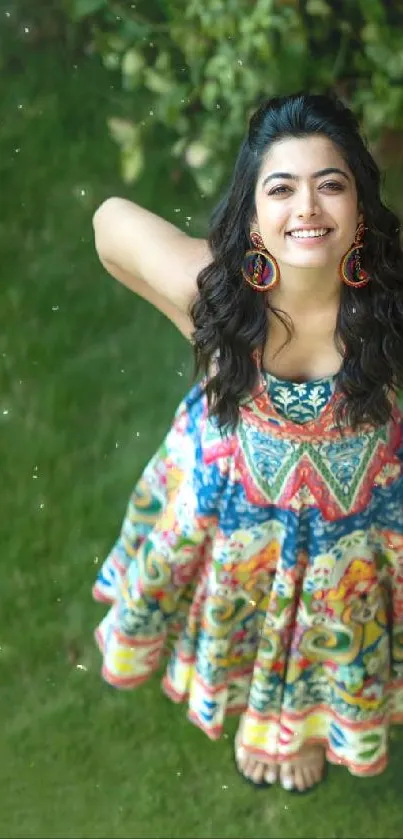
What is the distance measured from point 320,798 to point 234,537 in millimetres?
521

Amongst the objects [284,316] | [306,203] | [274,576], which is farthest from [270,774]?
[306,203]

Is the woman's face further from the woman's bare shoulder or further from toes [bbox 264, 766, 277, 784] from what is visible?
toes [bbox 264, 766, 277, 784]

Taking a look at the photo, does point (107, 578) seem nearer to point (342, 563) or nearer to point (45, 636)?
point (45, 636)

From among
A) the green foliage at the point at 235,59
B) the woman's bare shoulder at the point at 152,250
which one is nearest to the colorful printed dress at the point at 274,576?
the woman's bare shoulder at the point at 152,250

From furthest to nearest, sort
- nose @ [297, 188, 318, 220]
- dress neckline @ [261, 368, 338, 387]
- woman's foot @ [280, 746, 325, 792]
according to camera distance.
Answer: woman's foot @ [280, 746, 325, 792]
dress neckline @ [261, 368, 338, 387]
nose @ [297, 188, 318, 220]

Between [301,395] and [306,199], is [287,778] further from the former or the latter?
[306,199]

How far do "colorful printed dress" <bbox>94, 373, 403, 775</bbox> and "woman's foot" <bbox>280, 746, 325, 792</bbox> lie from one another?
0.05 metres

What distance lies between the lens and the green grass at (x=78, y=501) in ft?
4.34

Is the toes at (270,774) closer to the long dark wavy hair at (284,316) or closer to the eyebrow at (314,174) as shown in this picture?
the long dark wavy hair at (284,316)

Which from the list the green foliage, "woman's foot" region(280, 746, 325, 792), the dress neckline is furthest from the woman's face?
"woman's foot" region(280, 746, 325, 792)

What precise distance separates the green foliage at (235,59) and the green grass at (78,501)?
0.20m

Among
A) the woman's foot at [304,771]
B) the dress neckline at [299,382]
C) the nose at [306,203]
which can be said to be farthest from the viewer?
the woman's foot at [304,771]

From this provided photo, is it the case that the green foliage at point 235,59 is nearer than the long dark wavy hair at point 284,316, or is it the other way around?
the long dark wavy hair at point 284,316

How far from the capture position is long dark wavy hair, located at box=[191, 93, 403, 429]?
2.45 ft
